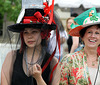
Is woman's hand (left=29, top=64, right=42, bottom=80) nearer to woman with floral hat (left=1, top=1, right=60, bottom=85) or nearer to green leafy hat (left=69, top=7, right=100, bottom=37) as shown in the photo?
woman with floral hat (left=1, top=1, right=60, bottom=85)

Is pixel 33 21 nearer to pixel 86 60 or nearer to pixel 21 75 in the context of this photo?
pixel 21 75

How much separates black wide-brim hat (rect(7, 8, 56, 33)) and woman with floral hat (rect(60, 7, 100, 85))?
480 mm

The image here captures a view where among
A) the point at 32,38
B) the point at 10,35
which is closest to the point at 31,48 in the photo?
the point at 32,38

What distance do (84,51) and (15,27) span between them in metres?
0.93

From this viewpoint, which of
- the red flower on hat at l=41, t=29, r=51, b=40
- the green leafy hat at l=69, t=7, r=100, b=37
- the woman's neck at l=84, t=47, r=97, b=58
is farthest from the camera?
the woman's neck at l=84, t=47, r=97, b=58

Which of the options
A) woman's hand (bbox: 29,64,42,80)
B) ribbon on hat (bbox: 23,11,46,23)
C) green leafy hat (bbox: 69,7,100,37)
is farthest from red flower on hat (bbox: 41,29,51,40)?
green leafy hat (bbox: 69,7,100,37)

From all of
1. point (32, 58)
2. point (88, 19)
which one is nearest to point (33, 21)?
point (32, 58)

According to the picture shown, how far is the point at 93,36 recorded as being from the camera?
215 cm

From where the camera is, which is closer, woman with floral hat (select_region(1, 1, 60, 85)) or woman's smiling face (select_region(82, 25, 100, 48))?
woman with floral hat (select_region(1, 1, 60, 85))

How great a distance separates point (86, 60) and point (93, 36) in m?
0.31

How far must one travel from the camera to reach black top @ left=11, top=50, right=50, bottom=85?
182 cm

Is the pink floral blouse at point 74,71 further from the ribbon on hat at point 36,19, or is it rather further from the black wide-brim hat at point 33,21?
the ribbon on hat at point 36,19

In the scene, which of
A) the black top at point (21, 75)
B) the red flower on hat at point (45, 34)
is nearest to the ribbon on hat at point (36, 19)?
the red flower on hat at point (45, 34)

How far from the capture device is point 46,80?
1.95 metres
